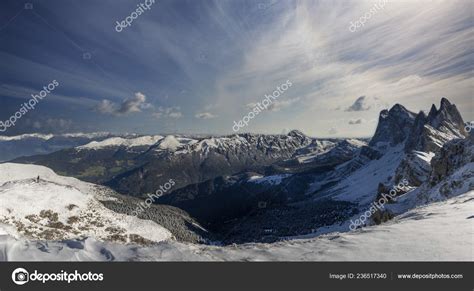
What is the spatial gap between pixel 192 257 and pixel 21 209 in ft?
395

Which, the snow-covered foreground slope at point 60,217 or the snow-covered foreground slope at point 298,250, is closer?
the snow-covered foreground slope at point 298,250

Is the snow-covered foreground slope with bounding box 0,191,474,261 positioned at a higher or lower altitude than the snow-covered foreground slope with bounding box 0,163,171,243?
lower

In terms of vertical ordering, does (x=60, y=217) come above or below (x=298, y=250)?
above

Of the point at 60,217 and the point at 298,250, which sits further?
the point at 60,217

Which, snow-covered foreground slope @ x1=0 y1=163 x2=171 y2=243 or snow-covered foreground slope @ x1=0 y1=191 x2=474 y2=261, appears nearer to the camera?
snow-covered foreground slope @ x1=0 y1=191 x2=474 y2=261

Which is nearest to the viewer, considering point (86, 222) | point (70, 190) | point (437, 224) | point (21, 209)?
point (437, 224)

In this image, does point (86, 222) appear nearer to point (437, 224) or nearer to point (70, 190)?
point (70, 190)

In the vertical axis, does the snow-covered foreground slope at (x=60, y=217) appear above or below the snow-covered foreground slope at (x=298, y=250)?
above
